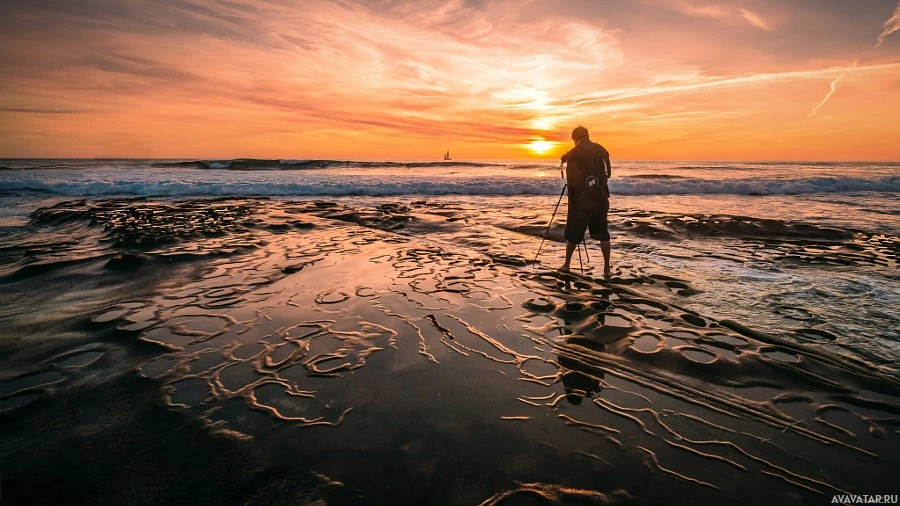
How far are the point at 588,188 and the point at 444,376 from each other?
200 inches

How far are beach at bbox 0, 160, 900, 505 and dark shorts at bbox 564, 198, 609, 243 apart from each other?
0.86m

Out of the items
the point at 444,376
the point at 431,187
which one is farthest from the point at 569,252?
the point at 431,187

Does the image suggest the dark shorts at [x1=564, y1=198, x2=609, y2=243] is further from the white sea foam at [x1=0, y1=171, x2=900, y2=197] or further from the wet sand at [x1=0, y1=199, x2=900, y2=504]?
the white sea foam at [x1=0, y1=171, x2=900, y2=197]

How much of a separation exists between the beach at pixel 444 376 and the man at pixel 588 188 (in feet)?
2.99

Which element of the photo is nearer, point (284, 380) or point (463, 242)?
point (284, 380)

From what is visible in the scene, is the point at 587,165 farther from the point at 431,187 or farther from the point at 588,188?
the point at 431,187

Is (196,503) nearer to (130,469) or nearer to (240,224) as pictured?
(130,469)

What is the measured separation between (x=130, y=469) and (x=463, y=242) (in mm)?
8638

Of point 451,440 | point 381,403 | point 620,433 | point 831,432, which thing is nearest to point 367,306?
point 381,403

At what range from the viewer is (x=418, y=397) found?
338cm

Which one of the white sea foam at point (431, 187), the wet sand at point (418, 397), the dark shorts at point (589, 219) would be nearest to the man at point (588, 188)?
the dark shorts at point (589, 219)

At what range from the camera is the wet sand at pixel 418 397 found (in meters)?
2.47

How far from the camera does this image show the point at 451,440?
9.30 ft

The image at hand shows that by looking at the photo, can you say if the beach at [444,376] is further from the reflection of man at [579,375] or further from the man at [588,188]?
the man at [588,188]
